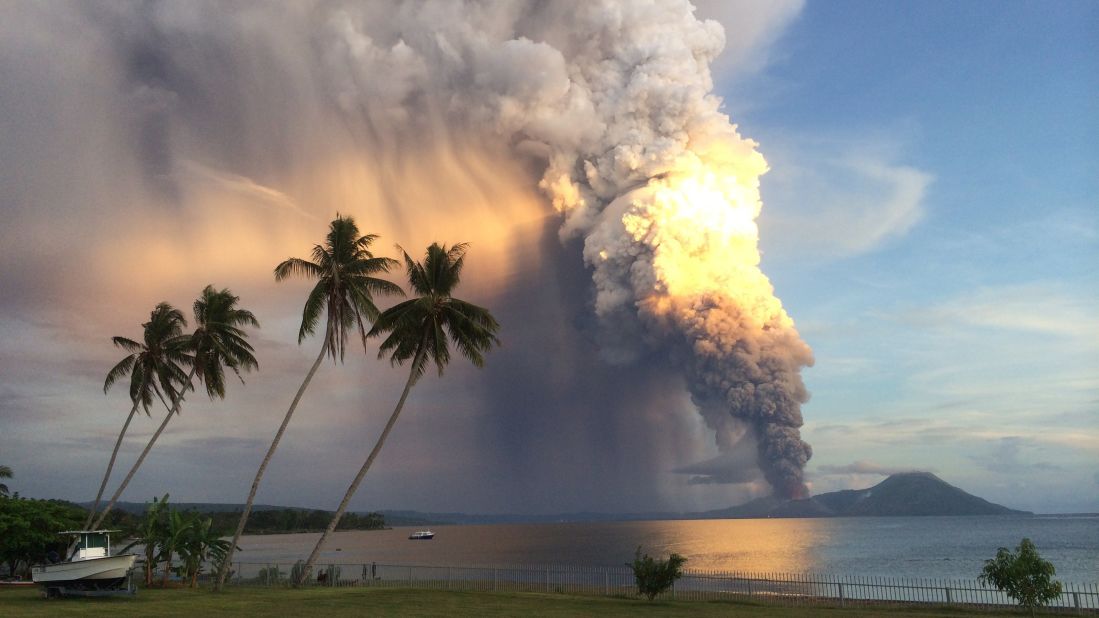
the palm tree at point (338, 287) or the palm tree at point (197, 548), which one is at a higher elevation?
the palm tree at point (338, 287)

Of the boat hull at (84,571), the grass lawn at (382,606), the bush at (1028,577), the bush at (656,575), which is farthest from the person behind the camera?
the bush at (656,575)

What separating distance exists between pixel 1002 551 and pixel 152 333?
4794 centimetres

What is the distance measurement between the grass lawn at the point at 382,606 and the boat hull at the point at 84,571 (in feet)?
2.55

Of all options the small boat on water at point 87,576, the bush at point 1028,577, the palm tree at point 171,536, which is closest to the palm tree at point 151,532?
the palm tree at point 171,536

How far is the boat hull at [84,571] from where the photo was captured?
97.8 ft

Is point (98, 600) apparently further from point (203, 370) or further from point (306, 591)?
point (203, 370)

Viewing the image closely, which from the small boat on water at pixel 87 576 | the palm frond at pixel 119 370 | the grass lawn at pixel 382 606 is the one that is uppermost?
the palm frond at pixel 119 370

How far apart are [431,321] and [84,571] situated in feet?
61.8

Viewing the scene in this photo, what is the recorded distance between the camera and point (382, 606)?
27.5 metres

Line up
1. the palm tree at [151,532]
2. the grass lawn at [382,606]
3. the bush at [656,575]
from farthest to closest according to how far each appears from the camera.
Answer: the palm tree at [151,532]
the bush at [656,575]
the grass lawn at [382,606]

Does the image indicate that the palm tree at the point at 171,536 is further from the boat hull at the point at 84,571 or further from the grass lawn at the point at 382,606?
the boat hull at the point at 84,571

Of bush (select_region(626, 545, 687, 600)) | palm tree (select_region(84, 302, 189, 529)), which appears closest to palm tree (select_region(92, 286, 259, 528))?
palm tree (select_region(84, 302, 189, 529))

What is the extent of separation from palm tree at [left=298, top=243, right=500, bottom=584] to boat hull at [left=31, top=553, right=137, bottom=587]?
11.8 m

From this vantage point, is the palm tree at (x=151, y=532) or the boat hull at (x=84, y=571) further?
the palm tree at (x=151, y=532)
